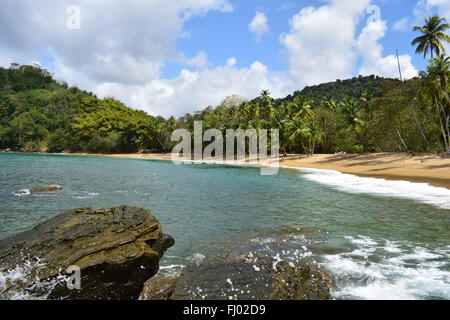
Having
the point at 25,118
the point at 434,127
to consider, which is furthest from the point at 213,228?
the point at 25,118

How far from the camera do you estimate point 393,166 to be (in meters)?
34.1

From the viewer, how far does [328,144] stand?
6112 centimetres

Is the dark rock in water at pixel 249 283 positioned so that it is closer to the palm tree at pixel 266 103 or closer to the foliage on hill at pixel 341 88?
the palm tree at pixel 266 103

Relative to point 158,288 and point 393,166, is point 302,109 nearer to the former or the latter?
point 393,166

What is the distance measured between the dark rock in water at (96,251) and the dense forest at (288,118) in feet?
126

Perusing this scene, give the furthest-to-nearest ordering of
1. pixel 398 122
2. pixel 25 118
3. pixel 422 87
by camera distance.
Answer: pixel 25 118 < pixel 398 122 < pixel 422 87

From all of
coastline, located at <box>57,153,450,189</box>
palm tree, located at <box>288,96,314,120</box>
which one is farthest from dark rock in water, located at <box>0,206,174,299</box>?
palm tree, located at <box>288,96,314,120</box>

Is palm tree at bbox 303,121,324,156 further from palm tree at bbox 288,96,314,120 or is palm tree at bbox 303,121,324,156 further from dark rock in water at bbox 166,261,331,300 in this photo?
dark rock in water at bbox 166,261,331,300

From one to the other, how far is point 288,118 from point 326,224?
55.0 metres

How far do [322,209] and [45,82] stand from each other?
623ft

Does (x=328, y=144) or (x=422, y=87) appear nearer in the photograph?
(x=422, y=87)

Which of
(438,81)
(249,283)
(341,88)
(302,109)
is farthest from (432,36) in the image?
(341,88)

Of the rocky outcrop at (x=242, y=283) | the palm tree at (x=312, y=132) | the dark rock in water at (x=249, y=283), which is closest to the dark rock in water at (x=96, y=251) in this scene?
the rocky outcrop at (x=242, y=283)
